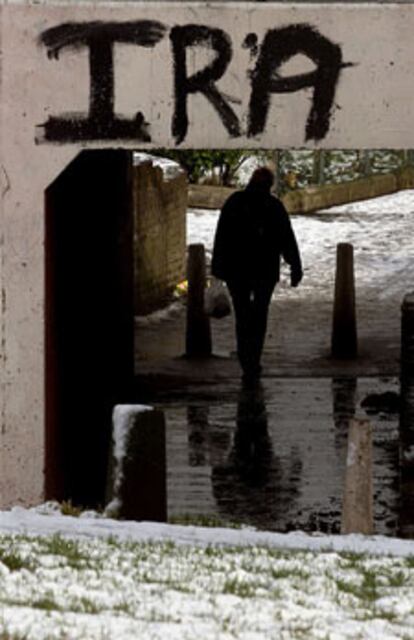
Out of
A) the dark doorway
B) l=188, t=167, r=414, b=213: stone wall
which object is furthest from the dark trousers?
l=188, t=167, r=414, b=213: stone wall

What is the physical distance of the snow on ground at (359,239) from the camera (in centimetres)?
2798

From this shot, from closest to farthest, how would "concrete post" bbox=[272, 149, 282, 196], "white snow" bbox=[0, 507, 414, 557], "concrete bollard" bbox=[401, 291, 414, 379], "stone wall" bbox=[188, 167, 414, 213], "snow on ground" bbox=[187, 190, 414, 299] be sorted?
"white snow" bbox=[0, 507, 414, 557] < "concrete bollard" bbox=[401, 291, 414, 379] < "snow on ground" bbox=[187, 190, 414, 299] < "concrete post" bbox=[272, 149, 282, 196] < "stone wall" bbox=[188, 167, 414, 213]

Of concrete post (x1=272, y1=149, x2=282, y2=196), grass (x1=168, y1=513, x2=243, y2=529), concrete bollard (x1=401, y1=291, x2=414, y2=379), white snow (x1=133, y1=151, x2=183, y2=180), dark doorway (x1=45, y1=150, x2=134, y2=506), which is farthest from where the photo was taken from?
concrete post (x1=272, y1=149, x2=282, y2=196)

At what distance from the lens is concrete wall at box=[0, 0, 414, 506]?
41.8 feet

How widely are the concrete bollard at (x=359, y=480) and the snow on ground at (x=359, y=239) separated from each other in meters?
14.7

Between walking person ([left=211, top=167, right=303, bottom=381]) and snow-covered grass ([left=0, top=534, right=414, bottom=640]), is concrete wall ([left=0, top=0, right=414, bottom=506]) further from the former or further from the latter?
walking person ([left=211, top=167, right=303, bottom=381])

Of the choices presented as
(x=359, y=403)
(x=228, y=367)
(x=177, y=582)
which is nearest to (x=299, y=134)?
(x=177, y=582)

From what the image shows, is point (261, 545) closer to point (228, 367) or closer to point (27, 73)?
point (27, 73)

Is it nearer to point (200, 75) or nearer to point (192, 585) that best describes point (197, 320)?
point (200, 75)

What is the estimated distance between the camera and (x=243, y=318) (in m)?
19.4

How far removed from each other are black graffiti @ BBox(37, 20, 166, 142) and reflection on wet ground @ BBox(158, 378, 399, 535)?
212 cm

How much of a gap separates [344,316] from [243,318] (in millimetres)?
2481

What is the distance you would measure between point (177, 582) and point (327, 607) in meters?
0.64

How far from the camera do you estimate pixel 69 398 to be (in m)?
14.9
